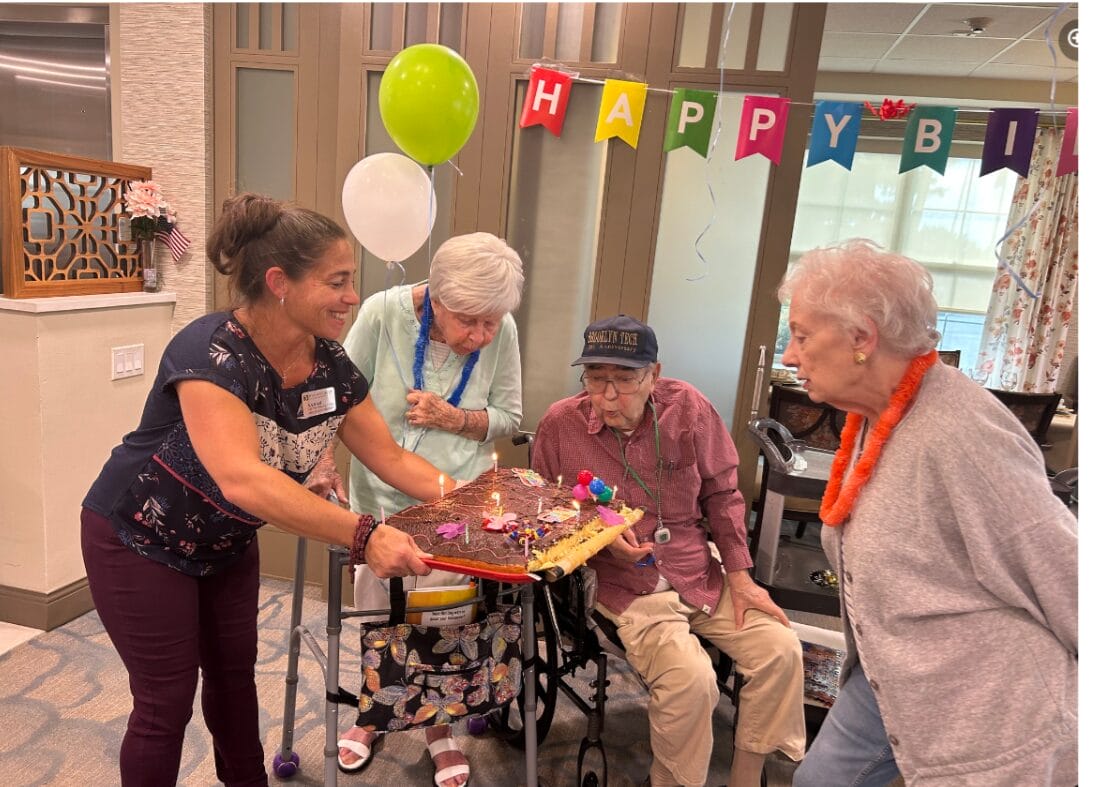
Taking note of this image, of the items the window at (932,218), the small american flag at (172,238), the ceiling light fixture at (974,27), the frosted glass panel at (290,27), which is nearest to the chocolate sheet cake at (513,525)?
the small american flag at (172,238)

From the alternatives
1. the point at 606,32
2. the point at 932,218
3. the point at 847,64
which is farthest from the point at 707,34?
the point at 932,218

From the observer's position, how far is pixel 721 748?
230cm

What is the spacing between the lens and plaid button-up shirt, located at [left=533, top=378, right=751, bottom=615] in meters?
2.03

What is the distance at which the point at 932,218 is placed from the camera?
604 cm

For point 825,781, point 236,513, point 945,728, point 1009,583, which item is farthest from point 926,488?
point 236,513

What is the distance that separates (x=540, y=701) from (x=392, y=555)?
3.87 ft

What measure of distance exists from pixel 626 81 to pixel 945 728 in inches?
87.7

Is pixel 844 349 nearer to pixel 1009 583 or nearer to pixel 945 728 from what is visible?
pixel 1009 583

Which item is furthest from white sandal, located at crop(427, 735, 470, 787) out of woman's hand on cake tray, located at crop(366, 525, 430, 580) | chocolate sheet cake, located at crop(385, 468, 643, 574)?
woman's hand on cake tray, located at crop(366, 525, 430, 580)

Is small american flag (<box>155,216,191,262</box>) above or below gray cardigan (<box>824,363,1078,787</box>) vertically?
above

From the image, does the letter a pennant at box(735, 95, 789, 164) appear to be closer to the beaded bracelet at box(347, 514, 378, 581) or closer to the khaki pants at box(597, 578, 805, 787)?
the khaki pants at box(597, 578, 805, 787)

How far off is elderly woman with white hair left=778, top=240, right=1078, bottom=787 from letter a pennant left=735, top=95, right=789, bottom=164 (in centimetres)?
123

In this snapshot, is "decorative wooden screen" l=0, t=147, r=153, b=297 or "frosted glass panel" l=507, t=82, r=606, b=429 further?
"frosted glass panel" l=507, t=82, r=606, b=429

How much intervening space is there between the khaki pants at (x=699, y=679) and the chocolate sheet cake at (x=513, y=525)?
36 centimetres
